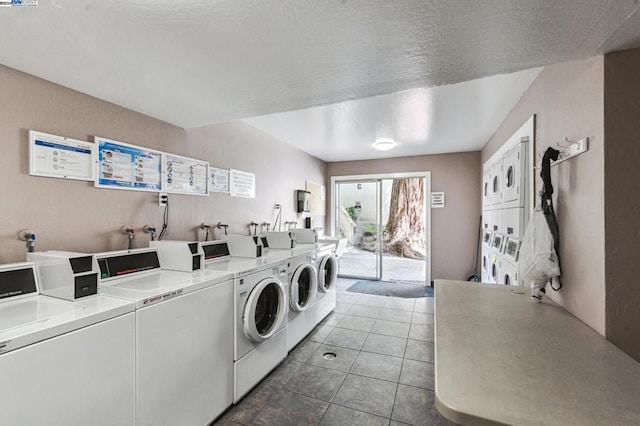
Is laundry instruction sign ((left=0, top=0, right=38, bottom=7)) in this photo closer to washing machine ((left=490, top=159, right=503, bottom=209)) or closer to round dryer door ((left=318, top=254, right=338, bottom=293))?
round dryer door ((left=318, top=254, right=338, bottom=293))

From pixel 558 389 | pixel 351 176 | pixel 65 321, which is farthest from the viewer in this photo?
pixel 351 176

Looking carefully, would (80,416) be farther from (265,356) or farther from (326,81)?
(326,81)

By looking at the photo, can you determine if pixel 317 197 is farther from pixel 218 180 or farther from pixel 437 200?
pixel 218 180

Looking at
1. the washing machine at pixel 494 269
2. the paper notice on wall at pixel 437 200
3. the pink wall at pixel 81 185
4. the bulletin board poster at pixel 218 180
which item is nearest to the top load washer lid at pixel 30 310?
the pink wall at pixel 81 185

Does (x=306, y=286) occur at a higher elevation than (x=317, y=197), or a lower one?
lower

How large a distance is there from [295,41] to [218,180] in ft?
6.34

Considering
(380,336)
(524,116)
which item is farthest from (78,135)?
(524,116)

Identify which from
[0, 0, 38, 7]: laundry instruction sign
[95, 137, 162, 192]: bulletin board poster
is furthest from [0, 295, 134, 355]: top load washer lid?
[0, 0, 38, 7]: laundry instruction sign

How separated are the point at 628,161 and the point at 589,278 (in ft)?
1.78

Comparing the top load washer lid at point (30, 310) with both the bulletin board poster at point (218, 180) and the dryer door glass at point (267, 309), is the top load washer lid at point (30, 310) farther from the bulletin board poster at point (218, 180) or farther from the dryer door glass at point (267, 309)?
the bulletin board poster at point (218, 180)

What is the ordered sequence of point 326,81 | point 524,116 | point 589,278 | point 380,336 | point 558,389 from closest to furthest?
point 558,389, point 589,278, point 326,81, point 524,116, point 380,336

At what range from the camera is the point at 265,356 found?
2145 mm

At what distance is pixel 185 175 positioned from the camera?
2494mm

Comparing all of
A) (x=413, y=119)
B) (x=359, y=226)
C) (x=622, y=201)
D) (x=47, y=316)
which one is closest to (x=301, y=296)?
(x=47, y=316)
